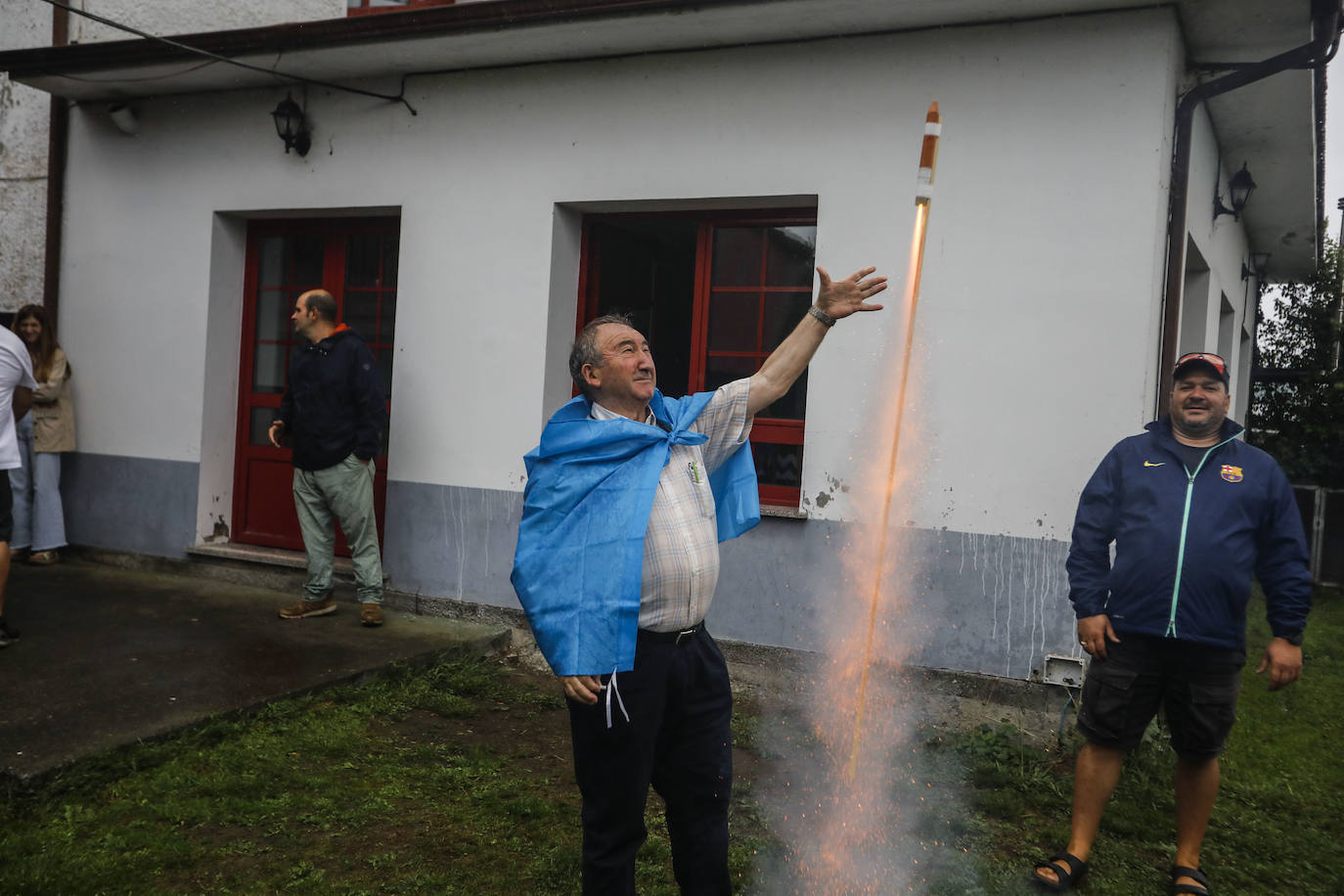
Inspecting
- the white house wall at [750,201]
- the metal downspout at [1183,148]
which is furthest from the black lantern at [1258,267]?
the white house wall at [750,201]

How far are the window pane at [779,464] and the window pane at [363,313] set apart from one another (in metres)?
3.14

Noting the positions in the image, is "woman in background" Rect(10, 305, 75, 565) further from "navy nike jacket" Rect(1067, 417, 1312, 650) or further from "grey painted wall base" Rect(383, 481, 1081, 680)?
"navy nike jacket" Rect(1067, 417, 1312, 650)

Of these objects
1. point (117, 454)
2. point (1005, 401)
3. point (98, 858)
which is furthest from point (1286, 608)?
point (117, 454)

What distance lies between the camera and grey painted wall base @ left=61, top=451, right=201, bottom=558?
789cm

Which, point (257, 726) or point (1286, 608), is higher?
point (1286, 608)

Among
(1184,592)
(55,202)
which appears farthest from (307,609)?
(1184,592)

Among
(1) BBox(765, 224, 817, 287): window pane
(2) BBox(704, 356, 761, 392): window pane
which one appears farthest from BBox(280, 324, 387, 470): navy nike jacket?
(1) BBox(765, 224, 817, 287): window pane

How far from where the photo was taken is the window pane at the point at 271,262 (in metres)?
8.05

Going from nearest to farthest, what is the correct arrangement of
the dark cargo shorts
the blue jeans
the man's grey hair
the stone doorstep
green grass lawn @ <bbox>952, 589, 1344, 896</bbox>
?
the man's grey hair
the dark cargo shorts
green grass lawn @ <bbox>952, 589, 1344, 896</bbox>
the stone doorstep
the blue jeans

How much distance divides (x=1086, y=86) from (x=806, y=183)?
1.61m

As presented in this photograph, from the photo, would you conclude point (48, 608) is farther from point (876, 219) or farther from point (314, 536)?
point (876, 219)

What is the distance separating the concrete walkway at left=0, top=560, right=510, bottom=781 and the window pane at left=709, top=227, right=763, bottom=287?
277cm

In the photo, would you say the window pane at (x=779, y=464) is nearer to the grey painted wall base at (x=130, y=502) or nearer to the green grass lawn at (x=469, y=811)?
the green grass lawn at (x=469, y=811)

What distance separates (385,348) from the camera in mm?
7617
